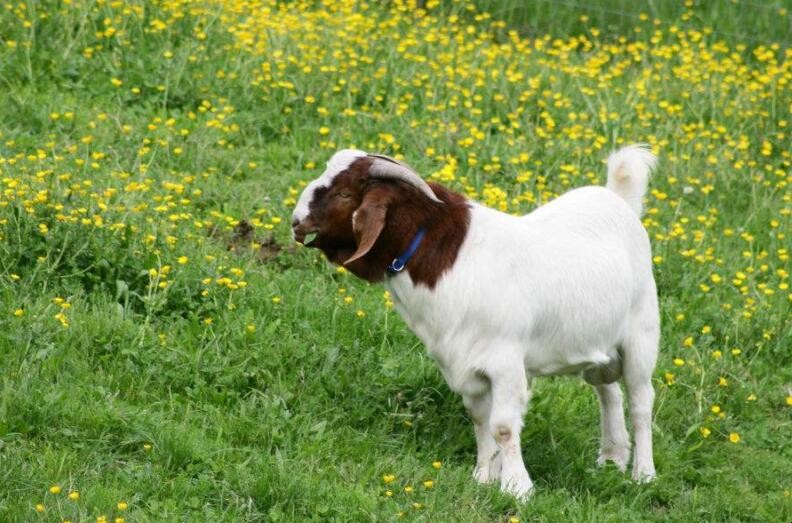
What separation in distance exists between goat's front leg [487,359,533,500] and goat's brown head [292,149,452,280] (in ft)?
2.14

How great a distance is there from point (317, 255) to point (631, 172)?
5.97ft

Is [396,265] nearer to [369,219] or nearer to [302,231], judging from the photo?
[369,219]

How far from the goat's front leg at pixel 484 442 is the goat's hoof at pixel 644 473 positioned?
68 centimetres

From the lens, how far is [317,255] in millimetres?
7680

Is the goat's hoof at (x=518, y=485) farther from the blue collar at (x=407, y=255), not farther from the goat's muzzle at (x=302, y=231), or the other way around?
the goat's muzzle at (x=302, y=231)

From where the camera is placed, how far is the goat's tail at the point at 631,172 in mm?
6672

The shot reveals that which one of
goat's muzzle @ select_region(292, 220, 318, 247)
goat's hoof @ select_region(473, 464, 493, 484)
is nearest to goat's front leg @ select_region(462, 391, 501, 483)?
goat's hoof @ select_region(473, 464, 493, 484)

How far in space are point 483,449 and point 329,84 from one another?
400cm

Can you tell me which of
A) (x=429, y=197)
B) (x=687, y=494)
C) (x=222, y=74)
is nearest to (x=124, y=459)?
(x=429, y=197)

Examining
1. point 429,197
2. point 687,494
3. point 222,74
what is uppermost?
point 429,197

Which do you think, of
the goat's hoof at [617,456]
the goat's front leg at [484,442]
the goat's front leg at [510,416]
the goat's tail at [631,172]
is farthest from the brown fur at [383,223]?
the goat's hoof at [617,456]

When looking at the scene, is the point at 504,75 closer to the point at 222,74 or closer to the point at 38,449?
the point at 222,74

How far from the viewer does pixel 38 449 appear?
18.3 ft

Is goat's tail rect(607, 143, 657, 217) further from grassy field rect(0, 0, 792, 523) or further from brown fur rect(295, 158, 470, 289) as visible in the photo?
brown fur rect(295, 158, 470, 289)
